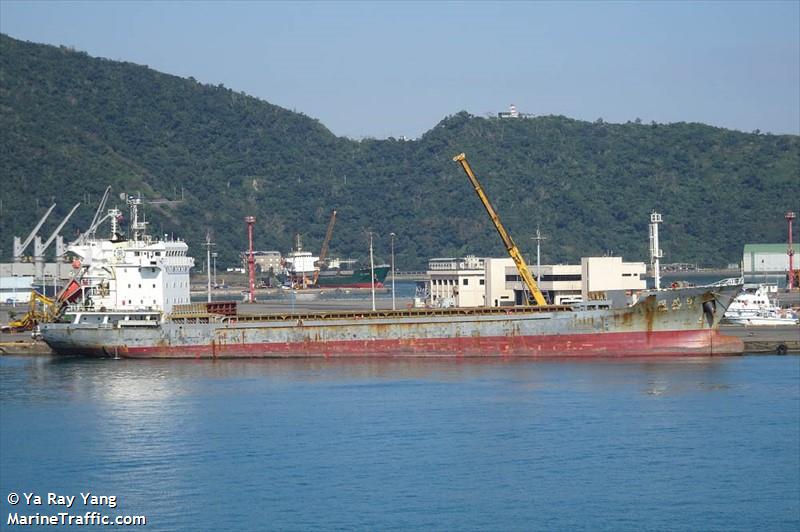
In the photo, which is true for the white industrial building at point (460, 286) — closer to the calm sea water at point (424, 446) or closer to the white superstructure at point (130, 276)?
the white superstructure at point (130, 276)

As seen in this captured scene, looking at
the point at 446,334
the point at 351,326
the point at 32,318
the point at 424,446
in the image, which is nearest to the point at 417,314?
the point at 446,334

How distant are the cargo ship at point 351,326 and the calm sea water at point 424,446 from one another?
9.34 feet

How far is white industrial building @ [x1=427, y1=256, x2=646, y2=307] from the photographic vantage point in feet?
233

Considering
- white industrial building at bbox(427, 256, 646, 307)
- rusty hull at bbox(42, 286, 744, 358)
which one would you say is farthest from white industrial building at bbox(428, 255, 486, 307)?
rusty hull at bbox(42, 286, 744, 358)

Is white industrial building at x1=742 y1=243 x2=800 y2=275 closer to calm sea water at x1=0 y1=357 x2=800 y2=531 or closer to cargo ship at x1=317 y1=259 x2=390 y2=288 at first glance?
cargo ship at x1=317 y1=259 x2=390 y2=288

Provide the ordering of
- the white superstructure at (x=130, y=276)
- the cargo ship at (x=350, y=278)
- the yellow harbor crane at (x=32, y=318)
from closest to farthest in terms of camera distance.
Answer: the white superstructure at (x=130, y=276) < the yellow harbor crane at (x=32, y=318) < the cargo ship at (x=350, y=278)

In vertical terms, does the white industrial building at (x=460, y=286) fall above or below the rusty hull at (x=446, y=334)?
above

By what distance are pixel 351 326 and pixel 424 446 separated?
2029cm

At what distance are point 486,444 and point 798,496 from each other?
30.5ft

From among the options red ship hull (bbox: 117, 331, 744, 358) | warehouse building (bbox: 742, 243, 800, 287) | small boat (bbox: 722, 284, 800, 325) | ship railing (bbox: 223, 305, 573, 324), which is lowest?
red ship hull (bbox: 117, 331, 744, 358)

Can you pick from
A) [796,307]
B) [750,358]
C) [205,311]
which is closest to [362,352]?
[205,311]

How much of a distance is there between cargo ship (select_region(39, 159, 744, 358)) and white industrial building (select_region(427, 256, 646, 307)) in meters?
8.15

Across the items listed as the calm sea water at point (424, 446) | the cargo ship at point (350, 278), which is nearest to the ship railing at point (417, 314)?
the calm sea water at point (424, 446)

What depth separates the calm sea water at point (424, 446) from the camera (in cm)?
3209
